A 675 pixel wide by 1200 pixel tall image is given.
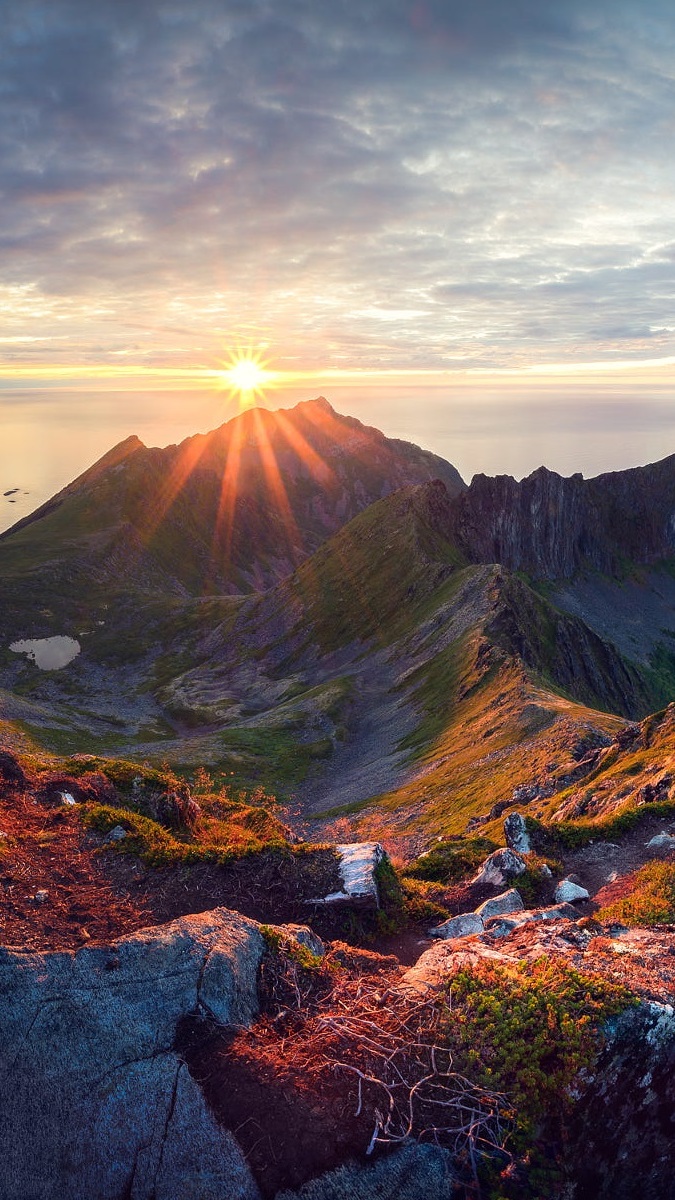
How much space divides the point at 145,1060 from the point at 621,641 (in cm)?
17925

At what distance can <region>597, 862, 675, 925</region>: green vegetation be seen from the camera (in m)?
17.8

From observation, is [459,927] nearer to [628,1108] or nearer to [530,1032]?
[530,1032]

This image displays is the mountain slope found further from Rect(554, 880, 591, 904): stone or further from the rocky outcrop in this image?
the rocky outcrop

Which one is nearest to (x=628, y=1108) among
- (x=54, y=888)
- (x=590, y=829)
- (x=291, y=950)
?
(x=291, y=950)

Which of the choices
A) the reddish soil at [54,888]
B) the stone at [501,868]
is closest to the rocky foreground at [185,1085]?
the reddish soil at [54,888]

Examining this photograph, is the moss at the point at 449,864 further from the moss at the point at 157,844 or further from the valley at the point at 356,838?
the moss at the point at 157,844

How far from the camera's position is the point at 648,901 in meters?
18.8

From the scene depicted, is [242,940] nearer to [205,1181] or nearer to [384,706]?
[205,1181]

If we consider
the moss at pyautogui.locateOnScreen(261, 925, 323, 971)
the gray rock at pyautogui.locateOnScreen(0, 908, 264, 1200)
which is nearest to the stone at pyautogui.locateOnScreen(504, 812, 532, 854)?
the moss at pyautogui.locateOnScreen(261, 925, 323, 971)

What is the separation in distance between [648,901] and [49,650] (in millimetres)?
146733

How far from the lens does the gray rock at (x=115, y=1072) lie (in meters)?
9.83

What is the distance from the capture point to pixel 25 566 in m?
174

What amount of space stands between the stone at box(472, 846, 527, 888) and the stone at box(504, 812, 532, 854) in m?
2.43

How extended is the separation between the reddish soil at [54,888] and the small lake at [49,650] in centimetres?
12810
